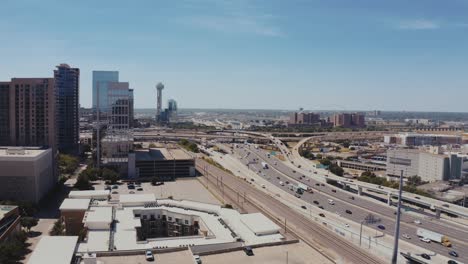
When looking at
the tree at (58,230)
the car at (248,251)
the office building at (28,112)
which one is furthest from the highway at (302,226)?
the office building at (28,112)

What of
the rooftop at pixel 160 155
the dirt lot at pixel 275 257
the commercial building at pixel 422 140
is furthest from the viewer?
the commercial building at pixel 422 140

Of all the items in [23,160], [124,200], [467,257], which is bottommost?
[467,257]

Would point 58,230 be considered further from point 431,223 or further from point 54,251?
point 431,223

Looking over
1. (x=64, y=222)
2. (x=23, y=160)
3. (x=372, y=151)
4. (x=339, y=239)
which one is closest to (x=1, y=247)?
(x=64, y=222)

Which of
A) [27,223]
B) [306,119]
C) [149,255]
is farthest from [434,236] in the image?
[306,119]

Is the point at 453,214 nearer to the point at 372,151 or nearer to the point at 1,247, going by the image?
the point at 1,247

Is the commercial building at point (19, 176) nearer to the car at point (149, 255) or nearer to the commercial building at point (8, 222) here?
the commercial building at point (8, 222)
